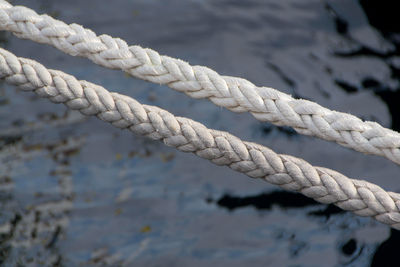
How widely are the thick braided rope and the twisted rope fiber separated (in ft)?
0.26

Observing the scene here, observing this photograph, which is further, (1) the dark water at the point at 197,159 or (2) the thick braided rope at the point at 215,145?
(1) the dark water at the point at 197,159

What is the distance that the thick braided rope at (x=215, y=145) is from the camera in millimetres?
1292

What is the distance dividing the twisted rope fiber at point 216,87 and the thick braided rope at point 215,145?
0.26 feet

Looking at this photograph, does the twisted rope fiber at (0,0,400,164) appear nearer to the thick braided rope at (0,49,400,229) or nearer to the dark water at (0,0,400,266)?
the thick braided rope at (0,49,400,229)

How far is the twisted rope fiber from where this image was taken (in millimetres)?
1254

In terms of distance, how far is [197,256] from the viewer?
1.86 m

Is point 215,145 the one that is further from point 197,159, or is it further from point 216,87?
point 197,159

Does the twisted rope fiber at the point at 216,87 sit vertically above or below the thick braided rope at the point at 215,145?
above

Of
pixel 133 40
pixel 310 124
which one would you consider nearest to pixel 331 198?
pixel 310 124

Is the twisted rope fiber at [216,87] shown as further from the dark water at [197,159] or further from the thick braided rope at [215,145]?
the dark water at [197,159]

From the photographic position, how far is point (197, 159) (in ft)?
7.06

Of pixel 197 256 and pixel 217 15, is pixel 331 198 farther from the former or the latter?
pixel 217 15

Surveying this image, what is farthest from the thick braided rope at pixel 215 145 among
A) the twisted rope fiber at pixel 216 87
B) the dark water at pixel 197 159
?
the dark water at pixel 197 159

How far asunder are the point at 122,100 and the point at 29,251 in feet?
2.72
